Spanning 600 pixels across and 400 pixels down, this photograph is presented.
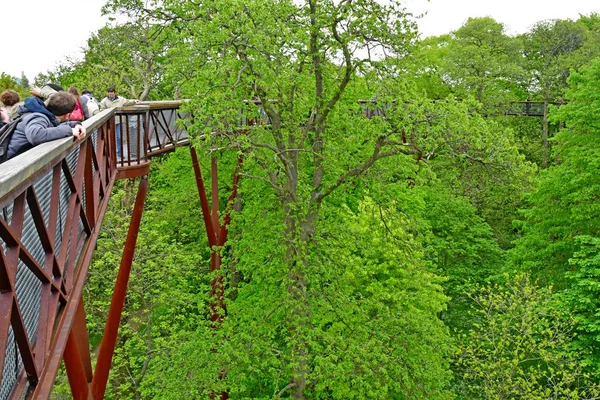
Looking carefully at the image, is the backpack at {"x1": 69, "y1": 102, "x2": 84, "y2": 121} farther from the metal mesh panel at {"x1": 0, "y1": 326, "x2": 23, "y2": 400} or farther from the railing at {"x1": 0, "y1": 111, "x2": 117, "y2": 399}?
the metal mesh panel at {"x1": 0, "y1": 326, "x2": 23, "y2": 400}

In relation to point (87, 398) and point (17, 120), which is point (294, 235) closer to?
point (87, 398)

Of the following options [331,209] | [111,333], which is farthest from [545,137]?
[111,333]

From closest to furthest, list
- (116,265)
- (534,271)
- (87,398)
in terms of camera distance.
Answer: (87,398) < (116,265) < (534,271)

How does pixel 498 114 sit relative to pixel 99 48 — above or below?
below

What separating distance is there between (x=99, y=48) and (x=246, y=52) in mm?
26151

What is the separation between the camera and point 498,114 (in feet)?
110

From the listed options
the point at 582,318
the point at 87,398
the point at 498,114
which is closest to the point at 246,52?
the point at 87,398

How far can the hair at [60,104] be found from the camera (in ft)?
14.7

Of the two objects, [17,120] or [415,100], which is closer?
[17,120]

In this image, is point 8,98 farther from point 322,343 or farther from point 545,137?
point 545,137

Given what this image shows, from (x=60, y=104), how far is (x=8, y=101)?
1.76m

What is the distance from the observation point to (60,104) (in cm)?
448

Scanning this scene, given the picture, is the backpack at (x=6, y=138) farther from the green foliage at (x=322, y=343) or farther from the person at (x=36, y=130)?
the green foliage at (x=322, y=343)

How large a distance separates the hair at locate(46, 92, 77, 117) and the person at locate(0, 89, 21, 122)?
164 cm
